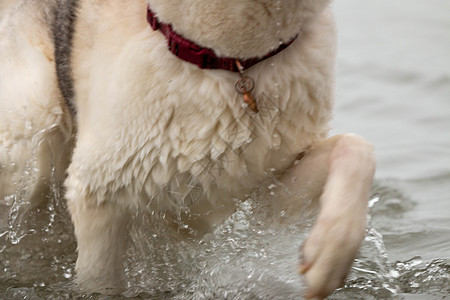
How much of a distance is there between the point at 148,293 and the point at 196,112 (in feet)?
3.71

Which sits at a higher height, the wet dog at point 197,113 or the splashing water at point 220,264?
the wet dog at point 197,113

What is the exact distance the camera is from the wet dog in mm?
3270

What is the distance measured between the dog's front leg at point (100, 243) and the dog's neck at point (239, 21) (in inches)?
32.5

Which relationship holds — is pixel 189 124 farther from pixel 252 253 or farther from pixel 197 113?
pixel 252 253

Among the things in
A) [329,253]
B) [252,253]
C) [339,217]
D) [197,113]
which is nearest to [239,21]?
[197,113]

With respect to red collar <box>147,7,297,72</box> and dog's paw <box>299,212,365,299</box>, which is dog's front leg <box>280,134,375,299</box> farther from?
red collar <box>147,7,297,72</box>

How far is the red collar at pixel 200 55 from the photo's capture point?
A: 3336 mm

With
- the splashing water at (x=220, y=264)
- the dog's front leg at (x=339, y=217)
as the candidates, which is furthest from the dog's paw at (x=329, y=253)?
the splashing water at (x=220, y=264)

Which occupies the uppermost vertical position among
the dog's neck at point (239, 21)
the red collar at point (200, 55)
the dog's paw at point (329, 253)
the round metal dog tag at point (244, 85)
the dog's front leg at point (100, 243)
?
the dog's neck at point (239, 21)

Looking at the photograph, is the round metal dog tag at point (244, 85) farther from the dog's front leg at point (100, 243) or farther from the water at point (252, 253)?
the dog's front leg at point (100, 243)

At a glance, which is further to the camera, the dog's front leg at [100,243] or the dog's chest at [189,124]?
the dog's front leg at [100,243]

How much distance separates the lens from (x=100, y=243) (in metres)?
3.71

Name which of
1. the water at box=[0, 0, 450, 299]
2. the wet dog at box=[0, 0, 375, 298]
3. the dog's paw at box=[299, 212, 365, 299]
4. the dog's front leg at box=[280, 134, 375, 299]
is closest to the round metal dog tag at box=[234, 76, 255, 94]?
the wet dog at box=[0, 0, 375, 298]

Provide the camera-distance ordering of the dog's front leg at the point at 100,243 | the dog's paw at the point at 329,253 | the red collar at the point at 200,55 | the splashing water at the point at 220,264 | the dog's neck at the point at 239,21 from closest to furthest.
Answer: the dog's paw at the point at 329,253 < the dog's neck at the point at 239,21 < the red collar at the point at 200,55 < the dog's front leg at the point at 100,243 < the splashing water at the point at 220,264
